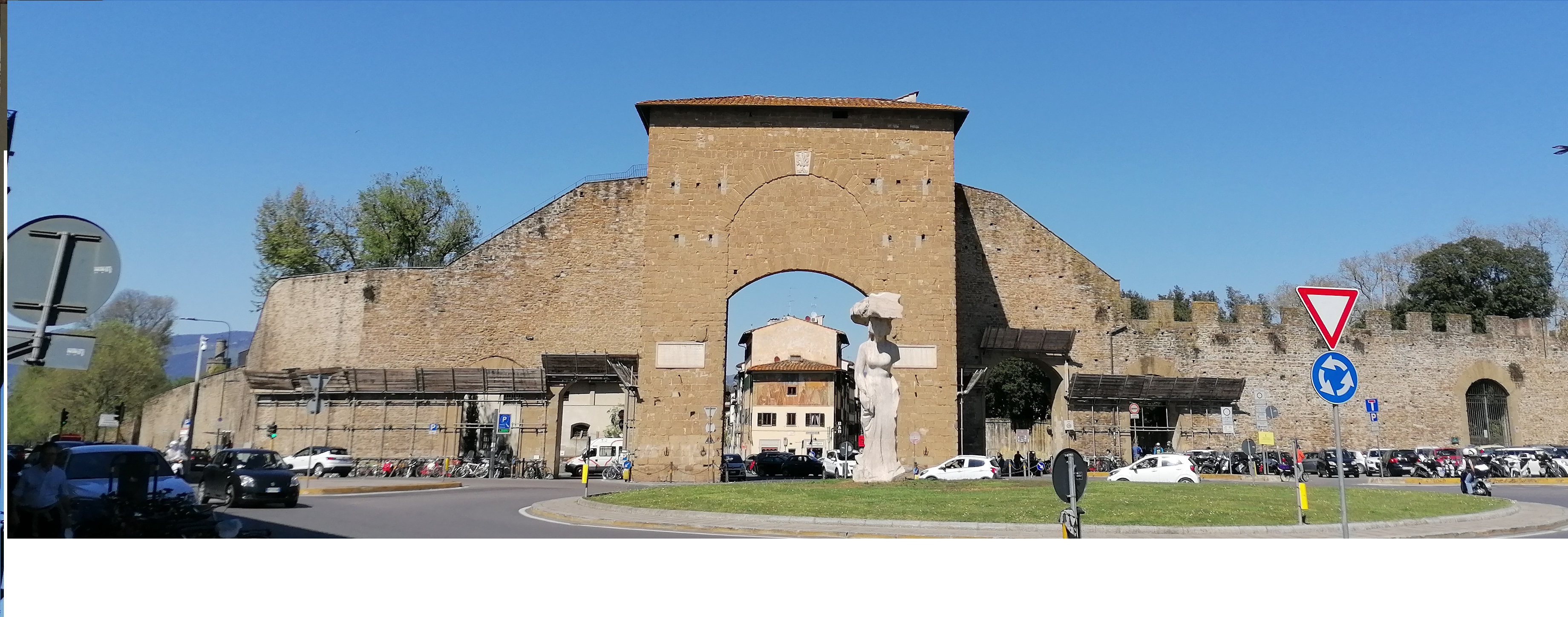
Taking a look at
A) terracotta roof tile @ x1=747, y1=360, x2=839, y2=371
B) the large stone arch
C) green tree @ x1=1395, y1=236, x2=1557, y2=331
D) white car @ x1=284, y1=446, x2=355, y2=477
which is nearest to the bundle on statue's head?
white car @ x1=284, y1=446, x2=355, y2=477

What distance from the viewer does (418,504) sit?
51.6 feet

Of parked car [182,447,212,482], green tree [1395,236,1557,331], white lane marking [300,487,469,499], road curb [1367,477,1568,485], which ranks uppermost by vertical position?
green tree [1395,236,1557,331]

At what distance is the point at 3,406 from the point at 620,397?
4311cm

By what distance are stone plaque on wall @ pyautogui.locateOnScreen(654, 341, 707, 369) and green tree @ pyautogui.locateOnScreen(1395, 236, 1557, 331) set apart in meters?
29.6

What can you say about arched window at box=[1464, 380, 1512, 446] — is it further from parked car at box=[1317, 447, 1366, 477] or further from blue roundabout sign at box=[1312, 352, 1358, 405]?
blue roundabout sign at box=[1312, 352, 1358, 405]

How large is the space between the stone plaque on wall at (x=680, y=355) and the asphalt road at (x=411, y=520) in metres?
9.52

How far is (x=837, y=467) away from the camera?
31000 mm

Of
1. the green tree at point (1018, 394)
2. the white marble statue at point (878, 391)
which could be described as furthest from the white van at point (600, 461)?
the green tree at point (1018, 394)

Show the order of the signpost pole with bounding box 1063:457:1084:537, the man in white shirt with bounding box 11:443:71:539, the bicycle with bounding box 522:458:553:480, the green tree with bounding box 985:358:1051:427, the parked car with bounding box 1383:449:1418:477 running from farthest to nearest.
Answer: the green tree with bounding box 985:358:1051:427 < the bicycle with bounding box 522:458:553:480 < the parked car with bounding box 1383:449:1418:477 < the man in white shirt with bounding box 11:443:71:539 < the signpost pole with bounding box 1063:457:1084:537

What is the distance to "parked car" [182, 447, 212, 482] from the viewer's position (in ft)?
37.3

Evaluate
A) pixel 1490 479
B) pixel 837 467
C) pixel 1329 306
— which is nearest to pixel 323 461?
pixel 837 467

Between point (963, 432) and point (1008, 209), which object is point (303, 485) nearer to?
point (963, 432)

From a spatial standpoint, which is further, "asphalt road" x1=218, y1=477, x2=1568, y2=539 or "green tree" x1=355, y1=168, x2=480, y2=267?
"green tree" x1=355, y1=168, x2=480, y2=267

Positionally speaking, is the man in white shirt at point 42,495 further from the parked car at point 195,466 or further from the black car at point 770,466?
the black car at point 770,466
